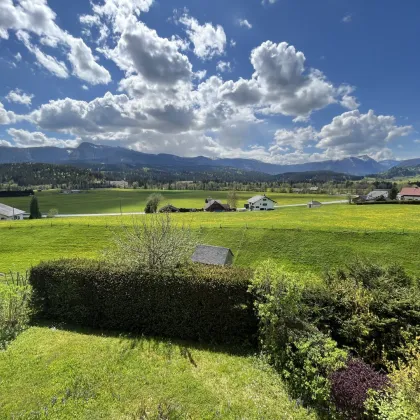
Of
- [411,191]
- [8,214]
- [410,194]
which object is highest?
[411,191]

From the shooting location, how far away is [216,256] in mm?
23422

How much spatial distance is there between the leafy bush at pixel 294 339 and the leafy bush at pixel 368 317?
0.77 metres

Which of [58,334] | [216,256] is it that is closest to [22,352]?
[58,334]

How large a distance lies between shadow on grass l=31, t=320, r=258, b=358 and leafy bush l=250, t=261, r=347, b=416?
1.20 metres

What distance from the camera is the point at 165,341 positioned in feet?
44.1

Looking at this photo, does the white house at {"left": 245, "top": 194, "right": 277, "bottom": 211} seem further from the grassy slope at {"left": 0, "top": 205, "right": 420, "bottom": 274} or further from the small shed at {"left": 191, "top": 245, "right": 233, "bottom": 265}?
the small shed at {"left": 191, "top": 245, "right": 233, "bottom": 265}

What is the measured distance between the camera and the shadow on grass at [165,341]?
41.9 ft

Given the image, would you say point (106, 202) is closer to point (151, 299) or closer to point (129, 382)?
point (151, 299)

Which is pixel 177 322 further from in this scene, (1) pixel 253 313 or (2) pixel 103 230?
(2) pixel 103 230

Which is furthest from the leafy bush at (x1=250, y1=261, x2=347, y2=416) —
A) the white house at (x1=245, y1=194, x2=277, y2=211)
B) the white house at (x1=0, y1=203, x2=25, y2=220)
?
the white house at (x1=0, y1=203, x2=25, y2=220)

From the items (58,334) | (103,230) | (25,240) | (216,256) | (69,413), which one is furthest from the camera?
(103,230)

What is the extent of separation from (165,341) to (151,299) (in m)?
2.18

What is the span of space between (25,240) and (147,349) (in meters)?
37.6

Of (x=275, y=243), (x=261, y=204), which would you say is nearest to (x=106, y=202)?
(x=261, y=204)
